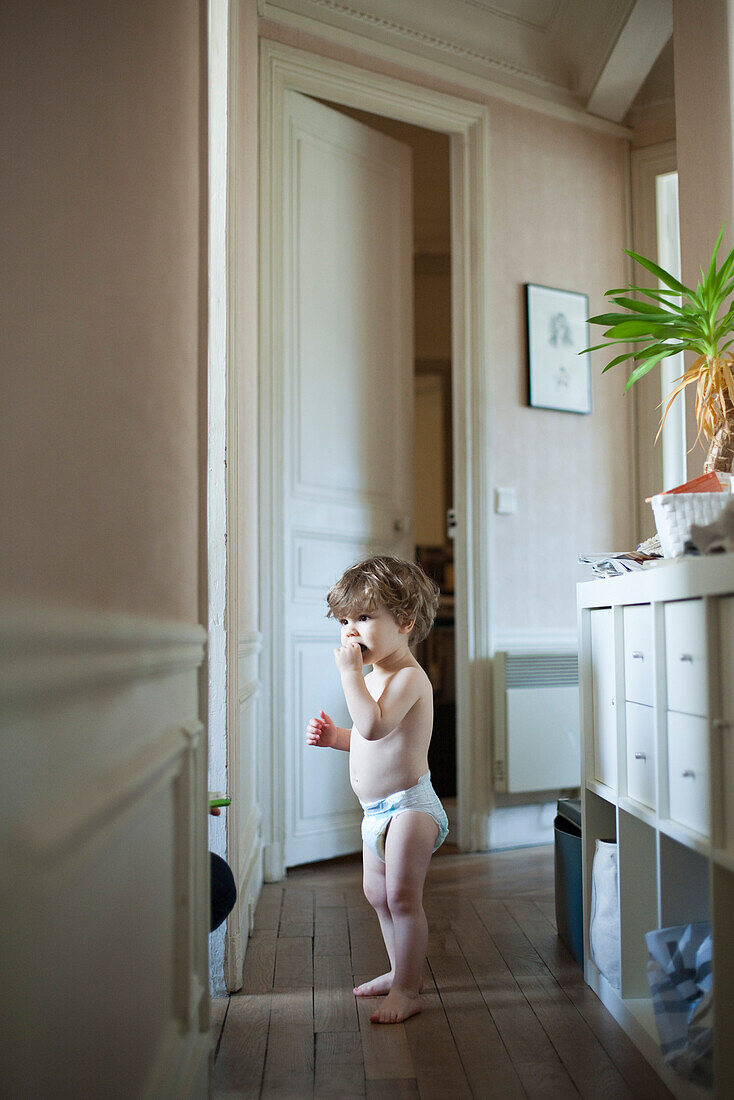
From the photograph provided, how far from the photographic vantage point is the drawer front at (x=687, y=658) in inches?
52.4

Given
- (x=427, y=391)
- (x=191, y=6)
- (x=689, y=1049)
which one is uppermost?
(x=427, y=391)

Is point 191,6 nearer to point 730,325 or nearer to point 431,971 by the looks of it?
point 730,325

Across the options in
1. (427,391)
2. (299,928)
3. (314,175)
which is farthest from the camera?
(427,391)

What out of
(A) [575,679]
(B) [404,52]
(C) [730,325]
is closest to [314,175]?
(B) [404,52]

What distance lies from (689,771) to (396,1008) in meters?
0.81

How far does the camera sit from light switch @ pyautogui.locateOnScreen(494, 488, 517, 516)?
11.2 feet

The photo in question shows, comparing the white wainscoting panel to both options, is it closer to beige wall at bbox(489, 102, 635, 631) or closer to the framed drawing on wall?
beige wall at bbox(489, 102, 635, 631)

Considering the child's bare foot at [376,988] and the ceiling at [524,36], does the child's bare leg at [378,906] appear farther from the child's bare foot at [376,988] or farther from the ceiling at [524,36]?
the ceiling at [524,36]

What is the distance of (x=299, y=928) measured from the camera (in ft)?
7.80

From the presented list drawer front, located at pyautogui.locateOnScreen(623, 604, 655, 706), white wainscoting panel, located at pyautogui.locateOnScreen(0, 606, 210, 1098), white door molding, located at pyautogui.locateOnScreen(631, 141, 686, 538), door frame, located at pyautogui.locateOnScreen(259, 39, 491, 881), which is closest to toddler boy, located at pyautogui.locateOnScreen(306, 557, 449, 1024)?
drawer front, located at pyautogui.locateOnScreen(623, 604, 655, 706)

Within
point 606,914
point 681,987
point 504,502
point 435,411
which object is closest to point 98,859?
point 681,987

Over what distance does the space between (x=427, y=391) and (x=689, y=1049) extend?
16.0 feet

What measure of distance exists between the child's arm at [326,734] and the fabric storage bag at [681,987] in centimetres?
78

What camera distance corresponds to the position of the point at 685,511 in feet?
5.07
